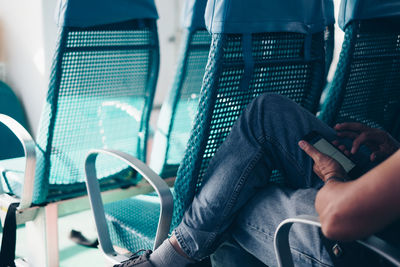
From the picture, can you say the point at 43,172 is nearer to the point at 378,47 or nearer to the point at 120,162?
the point at 120,162

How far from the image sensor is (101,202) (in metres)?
1.35

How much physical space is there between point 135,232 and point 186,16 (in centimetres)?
86

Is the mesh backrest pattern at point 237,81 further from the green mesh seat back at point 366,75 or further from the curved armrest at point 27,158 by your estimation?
the curved armrest at point 27,158

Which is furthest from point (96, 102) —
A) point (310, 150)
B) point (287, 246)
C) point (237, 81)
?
point (287, 246)

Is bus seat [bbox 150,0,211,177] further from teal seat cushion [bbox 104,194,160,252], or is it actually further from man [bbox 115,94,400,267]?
man [bbox 115,94,400,267]

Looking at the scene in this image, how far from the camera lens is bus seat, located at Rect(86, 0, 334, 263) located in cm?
114

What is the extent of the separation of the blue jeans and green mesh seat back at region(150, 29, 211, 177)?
0.71 metres

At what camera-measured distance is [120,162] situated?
1.96 meters

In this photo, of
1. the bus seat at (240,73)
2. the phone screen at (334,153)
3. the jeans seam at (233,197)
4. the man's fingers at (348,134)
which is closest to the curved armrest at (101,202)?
the bus seat at (240,73)

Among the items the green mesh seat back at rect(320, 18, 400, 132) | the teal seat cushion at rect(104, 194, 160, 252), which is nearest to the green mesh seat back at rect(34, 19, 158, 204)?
the teal seat cushion at rect(104, 194, 160, 252)

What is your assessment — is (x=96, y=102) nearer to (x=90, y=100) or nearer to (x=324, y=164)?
(x=90, y=100)

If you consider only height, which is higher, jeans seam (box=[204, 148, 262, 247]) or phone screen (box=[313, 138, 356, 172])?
phone screen (box=[313, 138, 356, 172])

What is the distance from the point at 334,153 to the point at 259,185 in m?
0.21

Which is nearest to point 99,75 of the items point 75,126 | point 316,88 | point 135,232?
point 75,126
